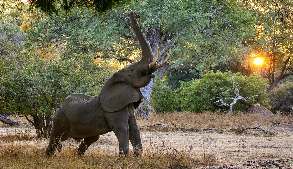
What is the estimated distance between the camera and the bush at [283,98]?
36062 mm

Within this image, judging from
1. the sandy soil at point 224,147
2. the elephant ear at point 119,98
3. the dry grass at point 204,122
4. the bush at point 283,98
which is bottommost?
the sandy soil at point 224,147

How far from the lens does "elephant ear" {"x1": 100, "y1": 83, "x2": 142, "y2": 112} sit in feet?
34.6

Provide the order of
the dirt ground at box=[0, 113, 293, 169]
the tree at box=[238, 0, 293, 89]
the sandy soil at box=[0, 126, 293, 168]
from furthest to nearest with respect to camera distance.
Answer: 1. the tree at box=[238, 0, 293, 89]
2. the sandy soil at box=[0, 126, 293, 168]
3. the dirt ground at box=[0, 113, 293, 169]

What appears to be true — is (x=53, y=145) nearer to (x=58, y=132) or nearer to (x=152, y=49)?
(x=58, y=132)

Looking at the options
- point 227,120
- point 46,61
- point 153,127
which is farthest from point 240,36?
point 46,61

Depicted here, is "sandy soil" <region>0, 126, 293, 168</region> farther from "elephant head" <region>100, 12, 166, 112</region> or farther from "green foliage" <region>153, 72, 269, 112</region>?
"green foliage" <region>153, 72, 269, 112</region>

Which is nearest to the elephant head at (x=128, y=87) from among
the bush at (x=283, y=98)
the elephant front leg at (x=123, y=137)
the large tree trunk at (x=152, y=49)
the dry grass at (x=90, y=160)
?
the elephant front leg at (x=123, y=137)

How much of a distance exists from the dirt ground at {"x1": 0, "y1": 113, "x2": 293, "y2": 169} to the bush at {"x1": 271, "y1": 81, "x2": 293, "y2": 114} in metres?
11.1

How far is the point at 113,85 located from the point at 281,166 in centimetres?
326

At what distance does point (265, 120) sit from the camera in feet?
86.5

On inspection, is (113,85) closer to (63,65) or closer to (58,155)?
(58,155)

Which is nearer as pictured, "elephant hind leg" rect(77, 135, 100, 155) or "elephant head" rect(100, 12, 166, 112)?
"elephant head" rect(100, 12, 166, 112)

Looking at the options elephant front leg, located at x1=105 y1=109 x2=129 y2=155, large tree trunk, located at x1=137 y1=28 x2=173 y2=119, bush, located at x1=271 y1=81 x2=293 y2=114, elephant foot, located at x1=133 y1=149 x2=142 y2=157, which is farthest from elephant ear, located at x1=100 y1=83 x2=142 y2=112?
bush, located at x1=271 y1=81 x2=293 y2=114

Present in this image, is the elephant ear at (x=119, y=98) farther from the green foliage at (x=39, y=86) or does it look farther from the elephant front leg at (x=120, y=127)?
the green foliage at (x=39, y=86)
